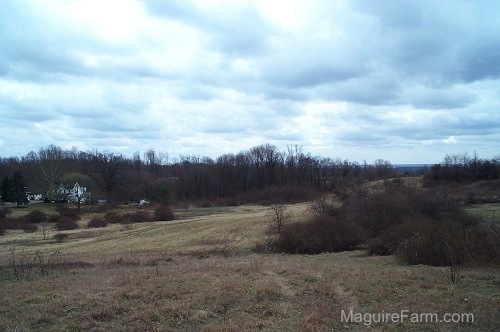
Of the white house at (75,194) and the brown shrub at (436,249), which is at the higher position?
the white house at (75,194)

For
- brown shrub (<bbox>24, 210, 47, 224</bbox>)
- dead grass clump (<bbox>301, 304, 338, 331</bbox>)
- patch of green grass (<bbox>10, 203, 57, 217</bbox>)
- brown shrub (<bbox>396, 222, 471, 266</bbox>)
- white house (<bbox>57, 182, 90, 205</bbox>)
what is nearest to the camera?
dead grass clump (<bbox>301, 304, 338, 331</bbox>)

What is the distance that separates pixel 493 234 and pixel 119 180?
309ft

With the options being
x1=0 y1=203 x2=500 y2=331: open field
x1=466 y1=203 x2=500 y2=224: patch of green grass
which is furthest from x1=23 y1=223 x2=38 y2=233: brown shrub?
x1=466 y1=203 x2=500 y2=224: patch of green grass

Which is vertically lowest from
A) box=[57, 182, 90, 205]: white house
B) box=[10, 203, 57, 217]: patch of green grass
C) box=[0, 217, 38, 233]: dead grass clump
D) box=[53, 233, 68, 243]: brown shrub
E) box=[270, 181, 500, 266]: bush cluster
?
box=[53, 233, 68, 243]: brown shrub

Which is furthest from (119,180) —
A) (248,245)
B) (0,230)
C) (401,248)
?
(401,248)

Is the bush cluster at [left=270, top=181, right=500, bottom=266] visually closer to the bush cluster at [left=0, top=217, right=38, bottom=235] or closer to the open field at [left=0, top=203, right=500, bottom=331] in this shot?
the open field at [left=0, top=203, right=500, bottom=331]

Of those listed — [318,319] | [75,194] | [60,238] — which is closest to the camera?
[318,319]

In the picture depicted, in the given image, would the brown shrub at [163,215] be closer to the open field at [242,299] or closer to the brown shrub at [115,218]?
the brown shrub at [115,218]

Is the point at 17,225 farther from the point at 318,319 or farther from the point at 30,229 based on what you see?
the point at 318,319

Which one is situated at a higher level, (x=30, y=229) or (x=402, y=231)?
(x=402, y=231)

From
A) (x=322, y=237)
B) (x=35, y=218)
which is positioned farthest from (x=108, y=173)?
(x=322, y=237)

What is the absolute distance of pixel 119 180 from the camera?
334ft

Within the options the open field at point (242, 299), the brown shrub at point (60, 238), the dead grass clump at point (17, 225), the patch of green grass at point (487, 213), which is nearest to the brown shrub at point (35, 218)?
the dead grass clump at point (17, 225)

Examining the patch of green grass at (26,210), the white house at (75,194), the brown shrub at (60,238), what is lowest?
the brown shrub at (60,238)
